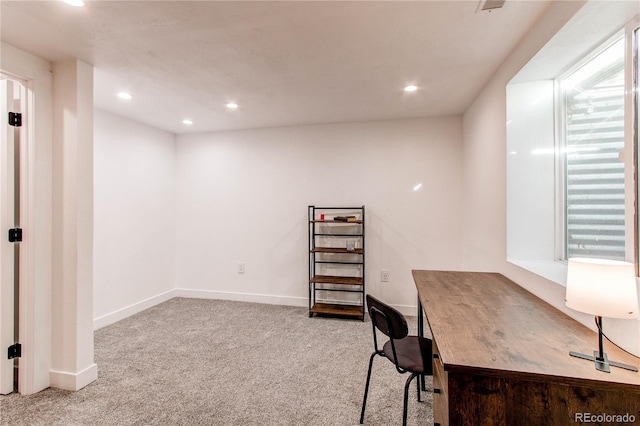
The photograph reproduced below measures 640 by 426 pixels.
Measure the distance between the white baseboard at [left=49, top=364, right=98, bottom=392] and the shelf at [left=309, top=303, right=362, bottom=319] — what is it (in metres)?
2.13

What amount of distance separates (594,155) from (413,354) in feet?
5.01

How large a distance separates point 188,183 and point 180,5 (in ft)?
10.3

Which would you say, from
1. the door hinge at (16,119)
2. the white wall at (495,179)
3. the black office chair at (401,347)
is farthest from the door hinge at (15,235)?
the white wall at (495,179)

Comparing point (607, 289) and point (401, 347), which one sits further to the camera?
point (401, 347)

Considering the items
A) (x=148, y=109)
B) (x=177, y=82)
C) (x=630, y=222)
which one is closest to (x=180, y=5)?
(x=177, y=82)

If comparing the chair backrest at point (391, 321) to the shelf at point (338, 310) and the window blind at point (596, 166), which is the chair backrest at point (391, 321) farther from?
the shelf at point (338, 310)

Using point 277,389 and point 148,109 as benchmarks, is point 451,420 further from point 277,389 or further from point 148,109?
point 148,109

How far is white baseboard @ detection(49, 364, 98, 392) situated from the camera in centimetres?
213

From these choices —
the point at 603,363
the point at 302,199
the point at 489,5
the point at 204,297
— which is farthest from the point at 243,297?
the point at 489,5

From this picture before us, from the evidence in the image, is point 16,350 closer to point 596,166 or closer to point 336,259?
point 336,259

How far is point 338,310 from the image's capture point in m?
3.59

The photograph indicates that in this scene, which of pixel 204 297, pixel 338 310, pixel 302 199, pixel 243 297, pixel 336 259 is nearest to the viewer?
pixel 338 310

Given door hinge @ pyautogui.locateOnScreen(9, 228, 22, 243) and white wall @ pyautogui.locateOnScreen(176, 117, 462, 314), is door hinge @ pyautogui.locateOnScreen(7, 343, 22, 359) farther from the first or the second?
white wall @ pyautogui.locateOnScreen(176, 117, 462, 314)

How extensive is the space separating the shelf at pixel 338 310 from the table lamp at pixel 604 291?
2.60m
